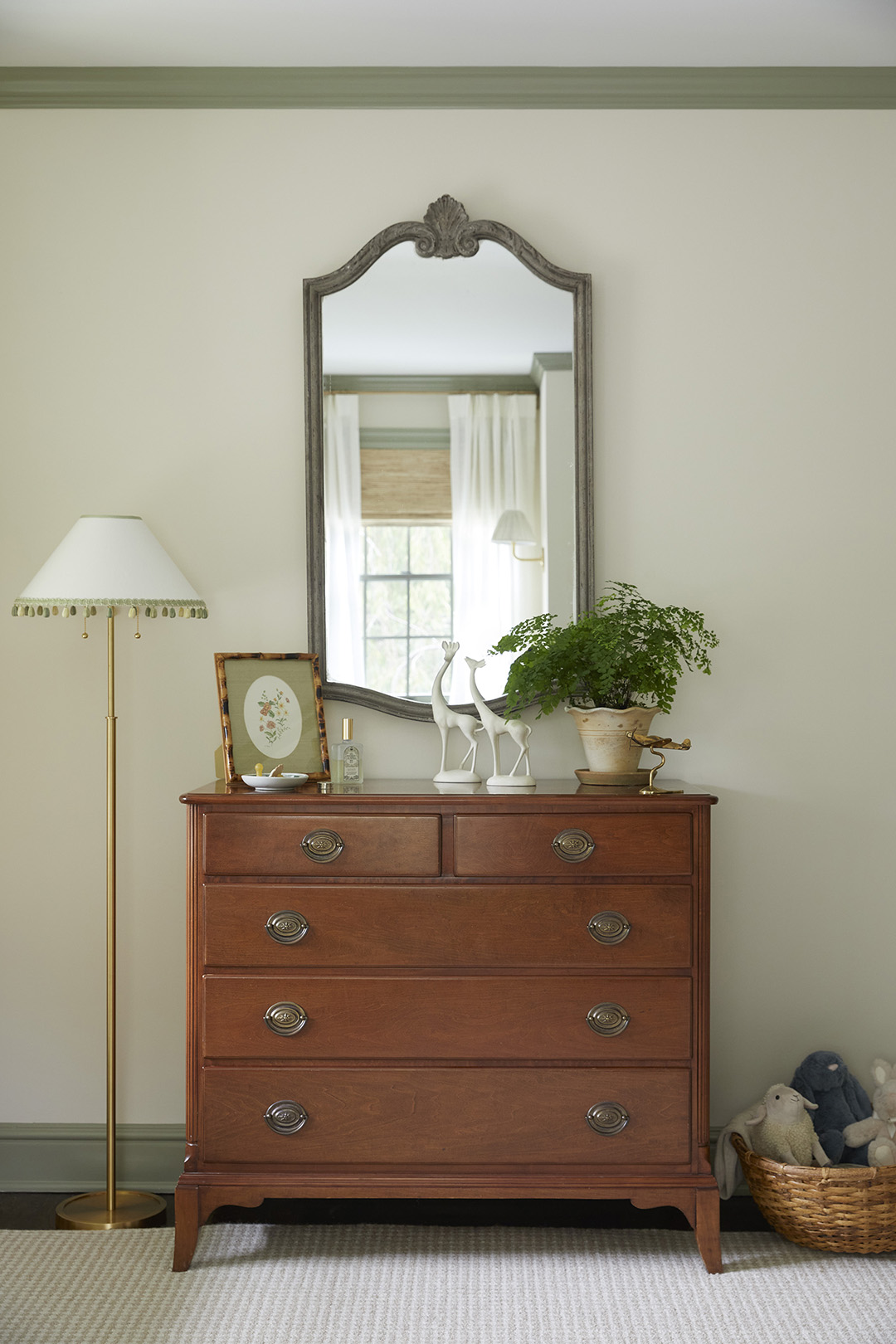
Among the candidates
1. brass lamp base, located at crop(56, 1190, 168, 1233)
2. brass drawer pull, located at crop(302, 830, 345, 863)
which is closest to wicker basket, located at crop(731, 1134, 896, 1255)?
brass drawer pull, located at crop(302, 830, 345, 863)

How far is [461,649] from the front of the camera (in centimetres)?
272

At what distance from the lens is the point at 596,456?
2754 millimetres

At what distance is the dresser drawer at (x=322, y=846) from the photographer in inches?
88.5

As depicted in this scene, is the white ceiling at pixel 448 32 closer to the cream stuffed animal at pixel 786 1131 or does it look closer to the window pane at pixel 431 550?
the window pane at pixel 431 550

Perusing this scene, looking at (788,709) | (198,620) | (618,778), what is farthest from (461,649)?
(788,709)

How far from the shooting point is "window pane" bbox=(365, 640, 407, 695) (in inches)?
107

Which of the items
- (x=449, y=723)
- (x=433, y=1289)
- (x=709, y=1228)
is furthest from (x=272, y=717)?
(x=709, y=1228)

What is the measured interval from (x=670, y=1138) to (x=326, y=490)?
5.69 ft

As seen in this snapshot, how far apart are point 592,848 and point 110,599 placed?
1.20 metres

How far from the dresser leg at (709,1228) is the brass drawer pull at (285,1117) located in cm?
85

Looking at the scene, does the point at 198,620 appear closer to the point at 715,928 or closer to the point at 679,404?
the point at 679,404

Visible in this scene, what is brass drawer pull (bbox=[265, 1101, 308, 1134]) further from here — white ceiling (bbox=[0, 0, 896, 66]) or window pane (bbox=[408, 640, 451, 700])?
white ceiling (bbox=[0, 0, 896, 66])

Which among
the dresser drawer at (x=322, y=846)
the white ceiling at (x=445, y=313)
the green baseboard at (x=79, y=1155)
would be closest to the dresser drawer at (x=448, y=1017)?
the dresser drawer at (x=322, y=846)

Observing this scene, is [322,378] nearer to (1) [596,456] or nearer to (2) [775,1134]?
(1) [596,456]
